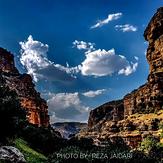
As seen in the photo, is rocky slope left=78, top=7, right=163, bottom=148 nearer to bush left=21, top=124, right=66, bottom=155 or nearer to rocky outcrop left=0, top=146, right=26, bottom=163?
bush left=21, top=124, right=66, bottom=155

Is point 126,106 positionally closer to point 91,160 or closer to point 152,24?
point 152,24

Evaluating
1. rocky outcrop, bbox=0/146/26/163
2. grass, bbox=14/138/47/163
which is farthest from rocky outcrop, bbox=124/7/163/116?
rocky outcrop, bbox=0/146/26/163

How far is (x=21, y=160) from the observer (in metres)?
37.4

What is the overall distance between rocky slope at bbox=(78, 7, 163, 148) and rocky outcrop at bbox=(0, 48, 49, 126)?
2503 cm

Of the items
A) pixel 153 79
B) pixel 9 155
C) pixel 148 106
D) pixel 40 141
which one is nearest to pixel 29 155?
pixel 9 155

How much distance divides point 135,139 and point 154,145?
2190 cm

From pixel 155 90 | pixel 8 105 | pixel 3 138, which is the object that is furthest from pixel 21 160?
pixel 155 90

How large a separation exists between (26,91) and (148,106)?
52433 mm

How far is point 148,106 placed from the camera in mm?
147375

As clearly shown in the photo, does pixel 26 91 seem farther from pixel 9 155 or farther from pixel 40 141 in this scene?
pixel 9 155

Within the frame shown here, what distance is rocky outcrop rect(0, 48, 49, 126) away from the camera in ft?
509

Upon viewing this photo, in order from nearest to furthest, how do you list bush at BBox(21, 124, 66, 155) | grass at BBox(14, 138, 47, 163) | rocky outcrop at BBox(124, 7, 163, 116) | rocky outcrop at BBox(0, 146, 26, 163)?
rocky outcrop at BBox(0, 146, 26, 163) < grass at BBox(14, 138, 47, 163) < bush at BBox(21, 124, 66, 155) < rocky outcrop at BBox(124, 7, 163, 116)

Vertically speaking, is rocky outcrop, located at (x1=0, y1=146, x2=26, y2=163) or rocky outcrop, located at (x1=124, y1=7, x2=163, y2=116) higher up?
rocky outcrop, located at (x1=124, y1=7, x2=163, y2=116)

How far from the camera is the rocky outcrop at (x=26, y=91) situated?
155m
